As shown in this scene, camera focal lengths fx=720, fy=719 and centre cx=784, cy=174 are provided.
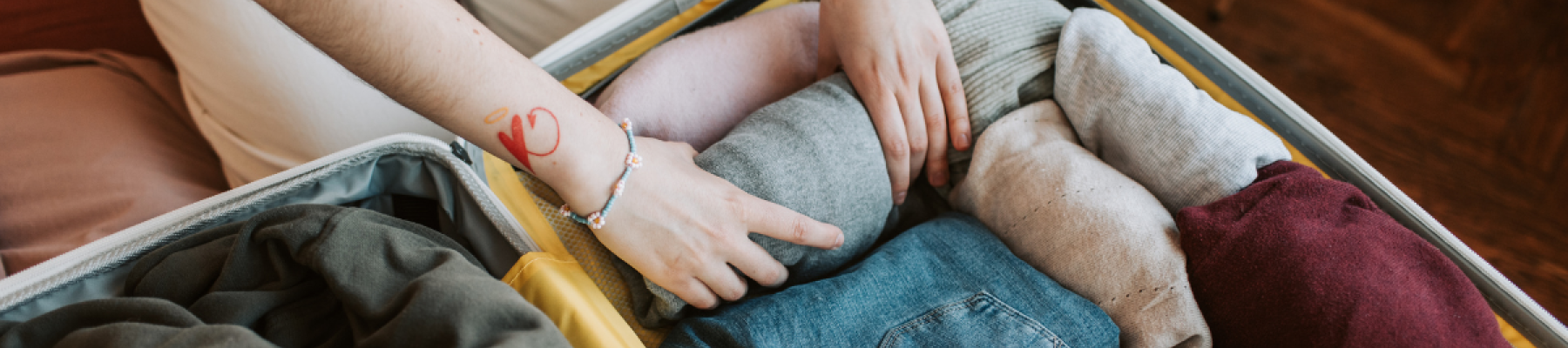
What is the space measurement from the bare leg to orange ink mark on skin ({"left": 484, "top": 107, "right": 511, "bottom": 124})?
121mm

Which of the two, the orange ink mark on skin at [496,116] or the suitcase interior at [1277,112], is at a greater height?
the orange ink mark on skin at [496,116]

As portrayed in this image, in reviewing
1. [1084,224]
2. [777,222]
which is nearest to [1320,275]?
[1084,224]

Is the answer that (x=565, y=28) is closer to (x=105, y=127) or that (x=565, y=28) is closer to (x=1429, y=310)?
(x=105, y=127)

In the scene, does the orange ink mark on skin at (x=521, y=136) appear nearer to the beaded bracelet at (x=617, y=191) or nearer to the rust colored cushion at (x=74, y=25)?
the beaded bracelet at (x=617, y=191)

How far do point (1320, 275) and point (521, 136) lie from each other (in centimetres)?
56

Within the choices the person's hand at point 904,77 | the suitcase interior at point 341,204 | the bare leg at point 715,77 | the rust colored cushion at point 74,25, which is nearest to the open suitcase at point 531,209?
the suitcase interior at point 341,204

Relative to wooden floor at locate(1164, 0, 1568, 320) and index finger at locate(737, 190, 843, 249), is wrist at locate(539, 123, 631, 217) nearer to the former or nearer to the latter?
index finger at locate(737, 190, 843, 249)

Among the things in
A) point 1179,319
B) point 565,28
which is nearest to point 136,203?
point 565,28

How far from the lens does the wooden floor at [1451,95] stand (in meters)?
1.00

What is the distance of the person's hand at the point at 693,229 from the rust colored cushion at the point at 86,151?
19.9 inches

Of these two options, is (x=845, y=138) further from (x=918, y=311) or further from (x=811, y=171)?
(x=918, y=311)

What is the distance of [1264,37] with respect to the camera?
4.00 ft

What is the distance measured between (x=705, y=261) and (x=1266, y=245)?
0.40 meters

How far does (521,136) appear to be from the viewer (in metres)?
0.54
